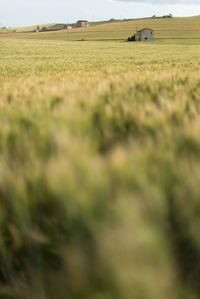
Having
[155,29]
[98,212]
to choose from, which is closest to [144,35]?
[155,29]

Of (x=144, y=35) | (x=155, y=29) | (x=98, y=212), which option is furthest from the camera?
(x=155, y=29)

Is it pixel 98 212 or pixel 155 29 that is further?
pixel 155 29

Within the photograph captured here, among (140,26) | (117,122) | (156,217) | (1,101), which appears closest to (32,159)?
(156,217)

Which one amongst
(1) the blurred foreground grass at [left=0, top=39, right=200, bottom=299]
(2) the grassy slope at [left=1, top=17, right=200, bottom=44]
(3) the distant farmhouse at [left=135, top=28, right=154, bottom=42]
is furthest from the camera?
(2) the grassy slope at [left=1, top=17, right=200, bottom=44]

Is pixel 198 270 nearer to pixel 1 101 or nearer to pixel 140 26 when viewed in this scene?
pixel 1 101

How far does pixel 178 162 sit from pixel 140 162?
0.18m

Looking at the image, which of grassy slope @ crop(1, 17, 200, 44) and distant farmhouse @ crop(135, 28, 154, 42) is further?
grassy slope @ crop(1, 17, 200, 44)

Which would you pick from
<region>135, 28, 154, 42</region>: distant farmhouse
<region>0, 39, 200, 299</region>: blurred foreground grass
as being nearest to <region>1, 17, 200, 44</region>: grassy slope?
<region>135, 28, 154, 42</region>: distant farmhouse

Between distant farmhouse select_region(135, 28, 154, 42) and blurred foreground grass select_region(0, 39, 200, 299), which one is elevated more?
blurred foreground grass select_region(0, 39, 200, 299)

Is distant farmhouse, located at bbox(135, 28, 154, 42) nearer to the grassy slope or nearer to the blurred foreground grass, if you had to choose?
the grassy slope

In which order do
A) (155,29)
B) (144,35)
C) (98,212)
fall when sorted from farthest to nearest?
(155,29) < (144,35) < (98,212)

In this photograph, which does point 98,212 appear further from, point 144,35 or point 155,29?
point 155,29

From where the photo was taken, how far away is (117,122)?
1.77 m

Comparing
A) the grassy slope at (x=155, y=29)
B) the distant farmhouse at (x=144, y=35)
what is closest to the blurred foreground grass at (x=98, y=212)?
the grassy slope at (x=155, y=29)
